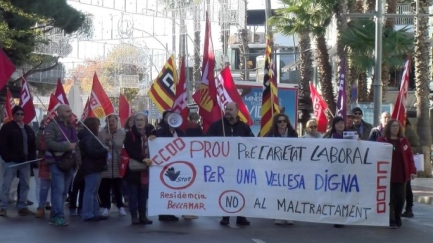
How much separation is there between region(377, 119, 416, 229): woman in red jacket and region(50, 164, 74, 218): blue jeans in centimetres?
465

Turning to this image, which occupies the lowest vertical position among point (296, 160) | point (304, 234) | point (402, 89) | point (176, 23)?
point (304, 234)

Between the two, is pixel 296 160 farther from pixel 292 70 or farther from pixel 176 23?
pixel 292 70

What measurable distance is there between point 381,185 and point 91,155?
4.27 m

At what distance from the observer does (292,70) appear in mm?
55656

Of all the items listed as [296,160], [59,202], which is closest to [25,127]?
[59,202]

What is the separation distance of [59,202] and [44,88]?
40193mm

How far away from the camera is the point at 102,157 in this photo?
46.3ft

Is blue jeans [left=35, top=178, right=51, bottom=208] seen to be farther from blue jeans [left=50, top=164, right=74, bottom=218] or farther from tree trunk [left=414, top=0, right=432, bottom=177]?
tree trunk [left=414, top=0, right=432, bottom=177]

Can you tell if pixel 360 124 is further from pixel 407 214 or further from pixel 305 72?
pixel 305 72

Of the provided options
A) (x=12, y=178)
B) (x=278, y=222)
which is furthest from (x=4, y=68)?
(x=278, y=222)

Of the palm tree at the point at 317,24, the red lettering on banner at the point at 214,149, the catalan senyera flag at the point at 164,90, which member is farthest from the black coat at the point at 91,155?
the palm tree at the point at 317,24

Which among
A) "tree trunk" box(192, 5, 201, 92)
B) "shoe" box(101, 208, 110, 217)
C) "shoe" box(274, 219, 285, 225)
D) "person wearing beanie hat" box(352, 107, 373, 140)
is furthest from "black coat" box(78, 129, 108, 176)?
"tree trunk" box(192, 5, 201, 92)

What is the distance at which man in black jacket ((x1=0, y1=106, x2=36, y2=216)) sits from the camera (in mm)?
14977

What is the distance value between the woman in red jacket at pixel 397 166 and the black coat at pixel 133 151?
11.4 feet
